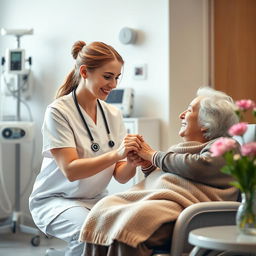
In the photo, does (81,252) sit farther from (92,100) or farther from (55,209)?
(92,100)

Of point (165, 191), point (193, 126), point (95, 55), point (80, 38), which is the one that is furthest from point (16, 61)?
point (165, 191)

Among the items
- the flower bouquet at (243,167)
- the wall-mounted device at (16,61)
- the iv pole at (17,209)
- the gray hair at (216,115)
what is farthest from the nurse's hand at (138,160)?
the wall-mounted device at (16,61)

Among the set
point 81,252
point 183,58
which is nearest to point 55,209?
point 81,252

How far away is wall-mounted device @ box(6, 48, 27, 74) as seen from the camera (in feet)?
15.8

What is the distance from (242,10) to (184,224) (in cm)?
301

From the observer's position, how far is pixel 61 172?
264 centimetres

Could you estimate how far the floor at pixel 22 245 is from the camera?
13.7 ft

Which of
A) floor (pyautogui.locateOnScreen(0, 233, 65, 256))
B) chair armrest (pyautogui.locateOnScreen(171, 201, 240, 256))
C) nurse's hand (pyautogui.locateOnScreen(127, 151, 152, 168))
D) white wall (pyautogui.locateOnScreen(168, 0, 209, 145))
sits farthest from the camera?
white wall (pyautogui.locateOnScreen(168, 0, 209, 145))

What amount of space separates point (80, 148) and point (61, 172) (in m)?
0.13

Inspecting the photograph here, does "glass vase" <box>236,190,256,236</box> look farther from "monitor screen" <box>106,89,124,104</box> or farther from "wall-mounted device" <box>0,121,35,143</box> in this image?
"wall-mounted device" <box>0,121,35,143</box>

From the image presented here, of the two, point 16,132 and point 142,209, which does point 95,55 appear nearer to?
point 142,209

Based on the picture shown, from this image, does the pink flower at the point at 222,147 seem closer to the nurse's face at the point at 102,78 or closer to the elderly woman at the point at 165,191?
the elderly woman at the point at 165,191

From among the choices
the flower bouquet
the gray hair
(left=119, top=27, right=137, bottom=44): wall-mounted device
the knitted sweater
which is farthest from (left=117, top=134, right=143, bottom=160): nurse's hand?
(left=119, top=27, right=137, bottom=44): wall-mounted device

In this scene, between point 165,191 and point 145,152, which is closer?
point 165,191
